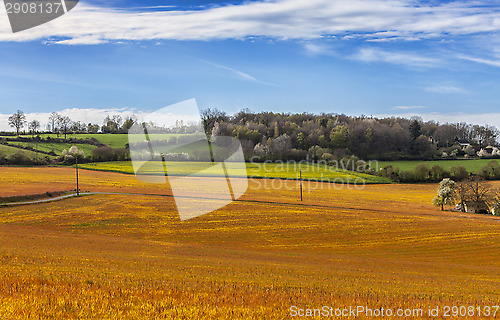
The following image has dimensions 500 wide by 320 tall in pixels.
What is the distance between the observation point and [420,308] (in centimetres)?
1070

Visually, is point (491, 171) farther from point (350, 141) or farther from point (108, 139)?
point (108, 139)

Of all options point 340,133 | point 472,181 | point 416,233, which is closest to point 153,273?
point 416,233

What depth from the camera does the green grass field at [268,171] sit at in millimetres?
107900

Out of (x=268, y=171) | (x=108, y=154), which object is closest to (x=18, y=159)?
(x=108, y=154)

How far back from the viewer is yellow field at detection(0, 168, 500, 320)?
9523 millimetres

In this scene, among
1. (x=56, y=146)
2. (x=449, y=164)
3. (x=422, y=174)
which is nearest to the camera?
(x=422, y=174)

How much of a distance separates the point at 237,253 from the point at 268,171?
87.4 metres

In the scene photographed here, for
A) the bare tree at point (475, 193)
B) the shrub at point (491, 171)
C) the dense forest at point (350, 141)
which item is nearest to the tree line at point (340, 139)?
the dense forest at point (350, 141)

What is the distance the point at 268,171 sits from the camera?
385 feet

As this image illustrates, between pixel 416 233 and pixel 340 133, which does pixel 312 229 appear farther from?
pixel 340 133

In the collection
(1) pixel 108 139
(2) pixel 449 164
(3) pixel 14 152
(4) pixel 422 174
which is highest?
(3) pixel 14 152

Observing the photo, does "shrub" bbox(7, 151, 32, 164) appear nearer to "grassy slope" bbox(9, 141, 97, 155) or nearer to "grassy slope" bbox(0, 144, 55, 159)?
"grassy slope" bbox(0, 144, 55, 159)

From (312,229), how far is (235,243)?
12.6m

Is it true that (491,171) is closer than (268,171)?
Yes
